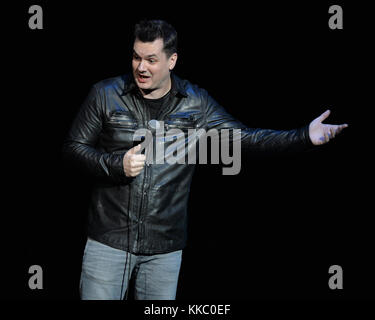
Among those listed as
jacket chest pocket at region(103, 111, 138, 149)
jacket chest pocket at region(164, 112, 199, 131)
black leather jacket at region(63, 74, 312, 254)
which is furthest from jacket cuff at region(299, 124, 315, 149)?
jacket chest pocket at region(103, 111, 138, 149)

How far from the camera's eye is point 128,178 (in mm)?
2596

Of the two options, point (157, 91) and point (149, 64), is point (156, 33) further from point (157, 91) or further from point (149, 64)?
point (157, 91)

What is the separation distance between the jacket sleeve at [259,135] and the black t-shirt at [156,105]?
9.0 inches

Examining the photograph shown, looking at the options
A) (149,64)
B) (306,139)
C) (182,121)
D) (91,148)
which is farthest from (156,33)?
(306,139)

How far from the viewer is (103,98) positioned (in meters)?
2.64

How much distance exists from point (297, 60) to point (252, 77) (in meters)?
0.28

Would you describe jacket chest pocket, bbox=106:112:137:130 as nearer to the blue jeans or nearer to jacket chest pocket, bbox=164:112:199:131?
jacket chest pocket, bbox=164:112:199:131

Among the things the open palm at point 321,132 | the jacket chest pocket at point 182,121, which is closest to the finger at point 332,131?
the open palm at point 321,132

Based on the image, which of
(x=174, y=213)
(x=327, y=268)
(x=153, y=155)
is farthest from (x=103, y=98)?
(x=327, y=268)

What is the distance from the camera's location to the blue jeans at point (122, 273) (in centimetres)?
263

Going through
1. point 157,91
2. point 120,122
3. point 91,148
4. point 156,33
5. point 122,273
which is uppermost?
point 156,33

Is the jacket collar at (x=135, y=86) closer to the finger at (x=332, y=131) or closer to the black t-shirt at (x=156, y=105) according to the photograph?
the black t-shirt at (x=156, y=105)

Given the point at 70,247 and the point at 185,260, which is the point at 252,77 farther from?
the point at 70,247

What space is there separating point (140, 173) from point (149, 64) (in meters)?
0.53
